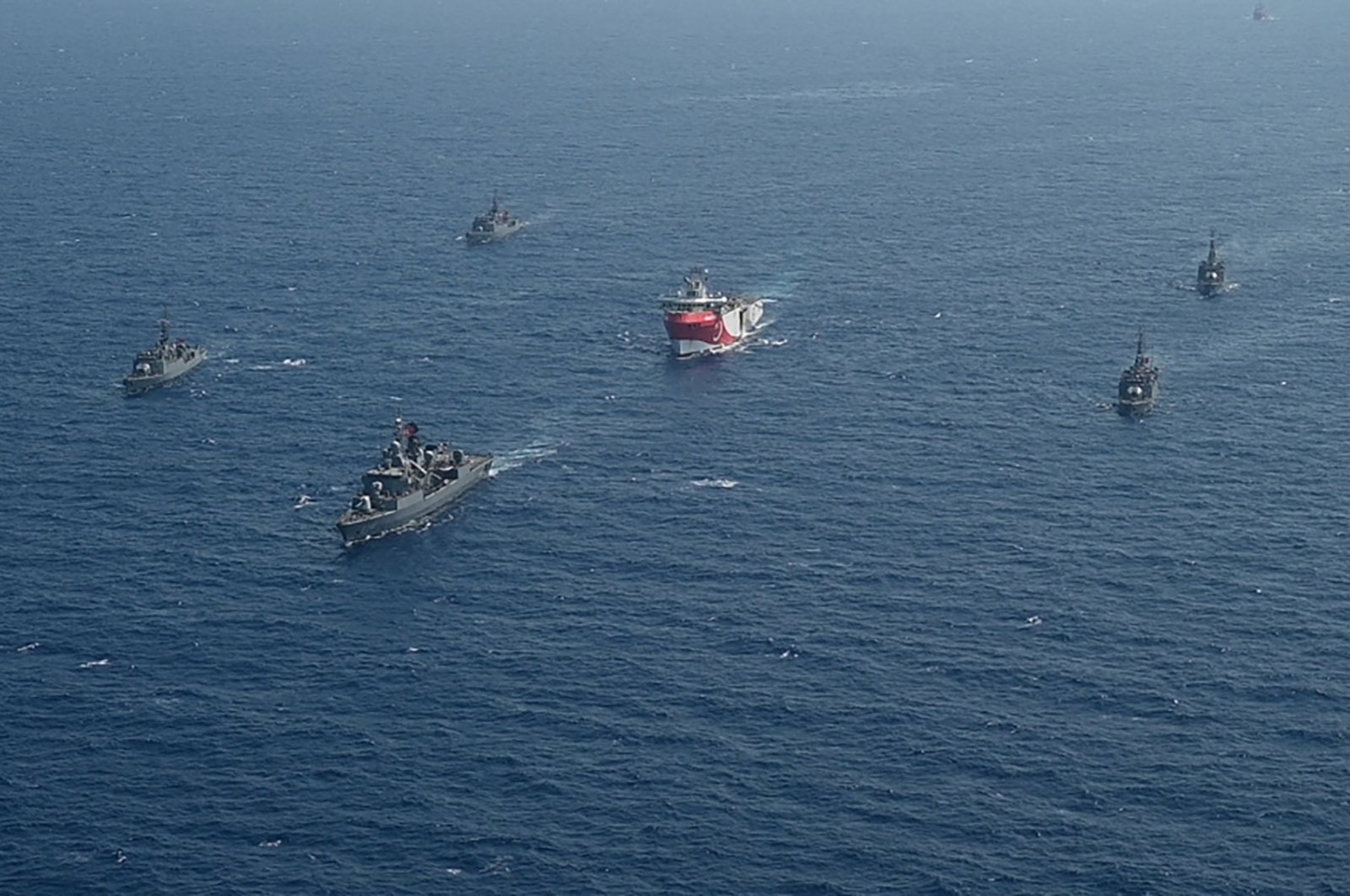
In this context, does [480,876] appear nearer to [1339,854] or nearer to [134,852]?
[134,852]

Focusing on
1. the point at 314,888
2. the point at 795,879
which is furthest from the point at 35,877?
the point at 795,879

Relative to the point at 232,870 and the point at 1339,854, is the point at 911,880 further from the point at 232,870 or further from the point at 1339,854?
the point at 232,870

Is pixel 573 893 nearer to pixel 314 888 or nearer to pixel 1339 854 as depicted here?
pixel 314 888

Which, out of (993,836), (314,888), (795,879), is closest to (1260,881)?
(993,836)

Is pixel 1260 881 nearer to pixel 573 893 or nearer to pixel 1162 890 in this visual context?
pixel 1162 890

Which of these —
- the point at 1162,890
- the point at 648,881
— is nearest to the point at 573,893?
the point at 648,881

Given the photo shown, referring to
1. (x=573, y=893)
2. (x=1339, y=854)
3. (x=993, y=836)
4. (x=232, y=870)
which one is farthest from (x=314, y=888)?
(x=1339, y=854)
